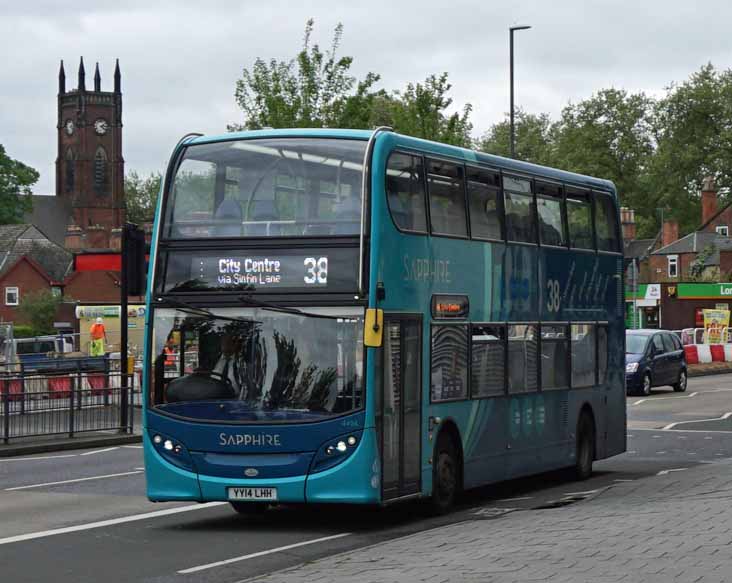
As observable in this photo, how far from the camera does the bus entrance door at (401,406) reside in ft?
45.0

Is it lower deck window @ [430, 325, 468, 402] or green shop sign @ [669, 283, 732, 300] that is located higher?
green shop sign @ [669, 283, 732, 300]

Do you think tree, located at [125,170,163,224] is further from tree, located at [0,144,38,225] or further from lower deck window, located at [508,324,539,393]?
lower deck window, located at [508,324,539,393]

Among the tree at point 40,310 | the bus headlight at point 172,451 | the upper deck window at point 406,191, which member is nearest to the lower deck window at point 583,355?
the upper deck window at point 406,191

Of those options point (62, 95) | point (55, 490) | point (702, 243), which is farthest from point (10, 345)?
point (62, 95)

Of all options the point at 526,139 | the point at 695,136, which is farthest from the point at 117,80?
the point at 695,136

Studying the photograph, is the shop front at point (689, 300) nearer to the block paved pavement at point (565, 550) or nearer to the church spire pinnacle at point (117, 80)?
the block paved pavement at point (565, 550)

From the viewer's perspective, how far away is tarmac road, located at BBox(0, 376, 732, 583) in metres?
11.6

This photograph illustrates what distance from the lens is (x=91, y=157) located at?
178000 mm

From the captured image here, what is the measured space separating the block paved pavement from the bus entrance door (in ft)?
2.51

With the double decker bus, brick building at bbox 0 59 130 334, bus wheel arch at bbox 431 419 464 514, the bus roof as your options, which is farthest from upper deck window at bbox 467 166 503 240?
brick building at bbox 0 59 130 334

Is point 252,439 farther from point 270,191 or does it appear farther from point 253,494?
point 270,191

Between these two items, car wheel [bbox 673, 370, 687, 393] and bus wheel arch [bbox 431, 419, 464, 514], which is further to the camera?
car wheel [bbox 673, 370, 687, 393]

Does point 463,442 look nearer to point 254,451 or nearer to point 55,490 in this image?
point 254,451

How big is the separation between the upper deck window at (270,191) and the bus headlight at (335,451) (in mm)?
1885
